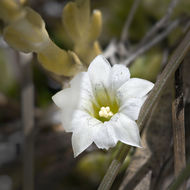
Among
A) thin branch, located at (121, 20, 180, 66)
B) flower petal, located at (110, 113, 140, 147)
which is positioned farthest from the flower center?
thin branch, located at (121, 20, 180, 66)

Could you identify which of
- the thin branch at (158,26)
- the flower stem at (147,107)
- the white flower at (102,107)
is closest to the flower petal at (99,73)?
the white flower at (102,107)

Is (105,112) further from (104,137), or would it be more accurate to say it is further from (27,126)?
(27,126)

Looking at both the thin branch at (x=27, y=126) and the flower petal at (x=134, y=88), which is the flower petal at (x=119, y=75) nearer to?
the flower petal at (x=134, y=88)

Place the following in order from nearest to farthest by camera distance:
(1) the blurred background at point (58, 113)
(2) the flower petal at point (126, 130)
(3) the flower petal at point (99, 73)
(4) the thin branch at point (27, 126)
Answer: (2) the flower petal at point (126, 130), (3) the flower petal at point (99, 73), (4) the thin branch at point (27, 126), (1) the blurred background at point (58, 113)

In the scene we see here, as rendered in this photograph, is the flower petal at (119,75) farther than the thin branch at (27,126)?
No

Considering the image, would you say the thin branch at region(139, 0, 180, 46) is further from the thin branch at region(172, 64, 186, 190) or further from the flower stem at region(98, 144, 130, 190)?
the flower stem at region(98, 144, 130, 190)

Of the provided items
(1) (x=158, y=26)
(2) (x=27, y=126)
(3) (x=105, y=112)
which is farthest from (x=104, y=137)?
(1) (x=158, y=26)
